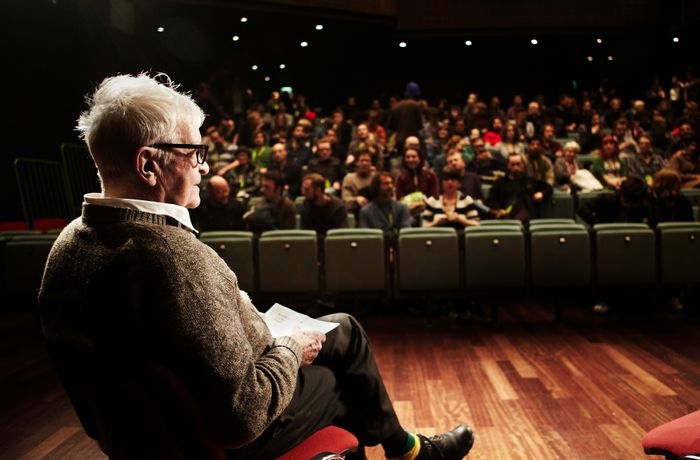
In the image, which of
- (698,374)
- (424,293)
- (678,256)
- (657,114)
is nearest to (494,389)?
(698,374)

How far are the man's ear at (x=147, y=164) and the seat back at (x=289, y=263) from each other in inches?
120

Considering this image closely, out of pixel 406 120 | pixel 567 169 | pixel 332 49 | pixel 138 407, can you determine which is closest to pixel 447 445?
pixel 138 407

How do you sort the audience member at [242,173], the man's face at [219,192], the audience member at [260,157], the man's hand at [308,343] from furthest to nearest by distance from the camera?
the audience member at [260,157]
the audience member at [242,173]
the man's face at [219,192]
the man's hand at [308,343]

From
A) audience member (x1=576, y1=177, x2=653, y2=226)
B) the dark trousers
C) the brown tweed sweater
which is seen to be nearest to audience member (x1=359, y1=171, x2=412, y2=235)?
audience member (x1=576, y1=177, x2=653, y2=226)

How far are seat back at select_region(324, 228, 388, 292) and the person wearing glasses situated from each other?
2873mm

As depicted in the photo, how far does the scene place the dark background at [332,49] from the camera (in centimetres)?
675

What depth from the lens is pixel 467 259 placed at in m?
4.17

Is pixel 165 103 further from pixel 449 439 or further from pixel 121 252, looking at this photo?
pixel 449 439

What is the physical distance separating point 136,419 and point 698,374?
2.67 metres

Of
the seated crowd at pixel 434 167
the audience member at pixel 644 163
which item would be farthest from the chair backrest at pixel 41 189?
the audience member at pixel 644 163

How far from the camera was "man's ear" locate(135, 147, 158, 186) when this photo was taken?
113 cm

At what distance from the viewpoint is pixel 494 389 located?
287cm

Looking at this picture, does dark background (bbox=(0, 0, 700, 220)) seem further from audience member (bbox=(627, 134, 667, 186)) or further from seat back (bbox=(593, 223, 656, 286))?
seat back (bbox=(593, 223, 656, 286))

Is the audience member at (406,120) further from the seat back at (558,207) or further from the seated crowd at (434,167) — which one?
the seat back at (558,207)
